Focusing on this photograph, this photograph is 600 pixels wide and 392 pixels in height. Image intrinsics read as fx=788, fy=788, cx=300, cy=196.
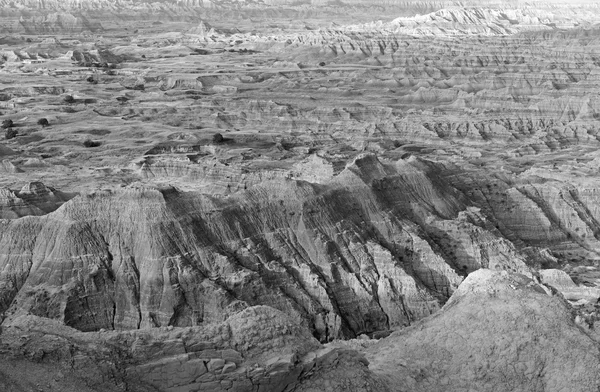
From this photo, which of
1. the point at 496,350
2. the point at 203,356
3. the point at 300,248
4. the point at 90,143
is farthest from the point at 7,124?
the point at 496,350

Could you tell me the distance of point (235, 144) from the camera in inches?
2625

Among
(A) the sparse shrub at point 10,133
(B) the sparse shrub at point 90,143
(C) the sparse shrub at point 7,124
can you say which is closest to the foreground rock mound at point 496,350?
(B) the sparse shrub at point 90,143

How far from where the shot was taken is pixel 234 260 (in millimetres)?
29172

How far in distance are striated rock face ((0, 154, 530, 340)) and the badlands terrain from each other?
8 centimetres

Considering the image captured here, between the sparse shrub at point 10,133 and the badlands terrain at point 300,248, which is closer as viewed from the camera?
the badlands terrain at point 300,248

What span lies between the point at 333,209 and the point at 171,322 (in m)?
9.34

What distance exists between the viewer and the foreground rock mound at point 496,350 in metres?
19.2

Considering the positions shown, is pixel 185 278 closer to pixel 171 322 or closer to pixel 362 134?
pixel 171 322

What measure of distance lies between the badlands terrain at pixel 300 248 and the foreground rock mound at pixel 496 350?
54 millimetres

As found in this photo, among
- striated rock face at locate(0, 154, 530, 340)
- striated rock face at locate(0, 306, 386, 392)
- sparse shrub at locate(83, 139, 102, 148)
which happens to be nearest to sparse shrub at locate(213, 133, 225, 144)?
sparse shrub at locate(83, 139, 102, 148)

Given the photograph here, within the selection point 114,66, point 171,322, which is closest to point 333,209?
point 171,322

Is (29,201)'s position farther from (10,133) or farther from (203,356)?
(10,133)

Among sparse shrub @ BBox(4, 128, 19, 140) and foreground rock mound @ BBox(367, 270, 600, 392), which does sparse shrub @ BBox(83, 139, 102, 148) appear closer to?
sparse shrub @ BBox(4, 128, 19, 140)

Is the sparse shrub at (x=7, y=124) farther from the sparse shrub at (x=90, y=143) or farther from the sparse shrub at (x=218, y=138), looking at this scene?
the sparse shrub at (x=218, y=138)
